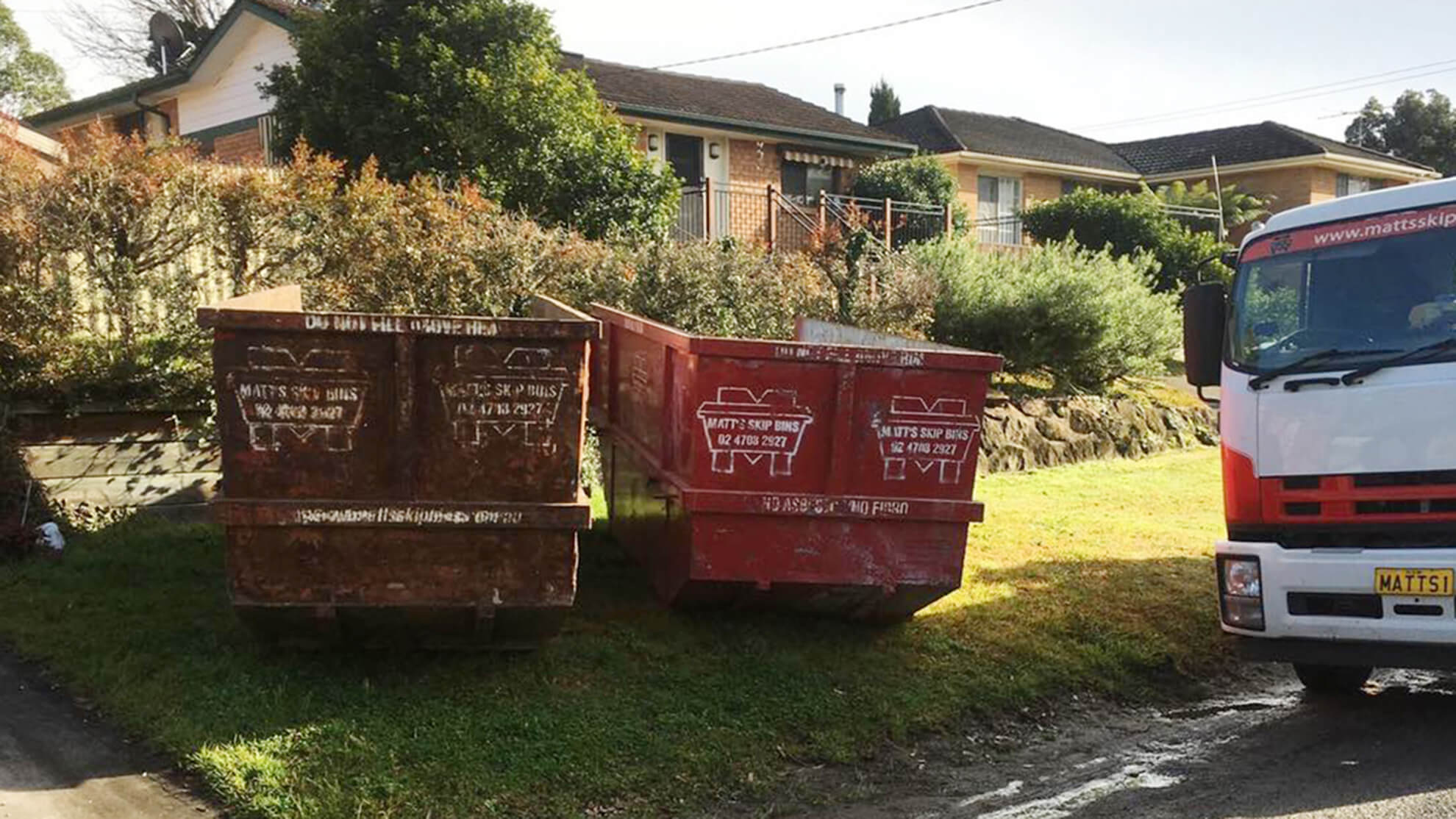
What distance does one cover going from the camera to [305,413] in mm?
4922

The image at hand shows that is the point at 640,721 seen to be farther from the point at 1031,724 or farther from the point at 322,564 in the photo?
the point at 1031,724

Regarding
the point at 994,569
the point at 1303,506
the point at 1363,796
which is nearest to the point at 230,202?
the point at 994,569

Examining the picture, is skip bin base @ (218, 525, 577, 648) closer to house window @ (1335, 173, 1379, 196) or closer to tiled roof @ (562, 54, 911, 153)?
tiled roof @ (562, 54, 911, 153)

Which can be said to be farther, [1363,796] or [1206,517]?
[1206,517]

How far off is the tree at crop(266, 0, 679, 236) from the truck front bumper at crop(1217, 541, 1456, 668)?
29.2 ft

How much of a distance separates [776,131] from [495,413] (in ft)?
61.2

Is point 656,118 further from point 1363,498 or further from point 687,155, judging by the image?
point 1363,498

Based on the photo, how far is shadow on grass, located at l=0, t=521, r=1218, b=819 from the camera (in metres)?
4.70

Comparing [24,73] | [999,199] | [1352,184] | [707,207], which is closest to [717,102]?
[707,207]

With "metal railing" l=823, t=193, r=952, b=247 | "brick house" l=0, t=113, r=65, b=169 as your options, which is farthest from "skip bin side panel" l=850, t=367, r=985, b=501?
"metal railing" l=823, t=193, r=952, b=247

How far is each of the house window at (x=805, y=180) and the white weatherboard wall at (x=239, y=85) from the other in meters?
9.78

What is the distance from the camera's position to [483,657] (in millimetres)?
5715

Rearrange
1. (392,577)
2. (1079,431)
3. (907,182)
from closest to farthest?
(392,577) < (1079,431) < (907,182)

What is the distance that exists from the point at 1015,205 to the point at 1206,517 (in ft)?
71.7
